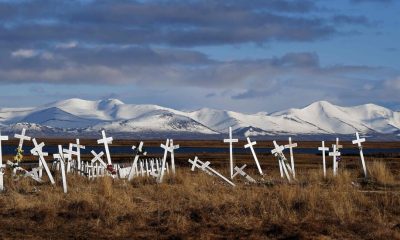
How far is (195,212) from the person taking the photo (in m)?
17.1

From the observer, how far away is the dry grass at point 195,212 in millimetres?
14969

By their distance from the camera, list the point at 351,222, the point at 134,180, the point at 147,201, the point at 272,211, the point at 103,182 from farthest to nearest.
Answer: the point at 134,180, the point at 103,182, the point at 147,201, the point at 272,211, the point at 351,222

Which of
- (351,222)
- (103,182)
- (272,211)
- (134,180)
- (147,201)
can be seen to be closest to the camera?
(351,222)

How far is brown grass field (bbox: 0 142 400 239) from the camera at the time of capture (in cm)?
1495

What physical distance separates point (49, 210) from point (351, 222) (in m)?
7.40

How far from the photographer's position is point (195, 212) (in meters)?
17.1

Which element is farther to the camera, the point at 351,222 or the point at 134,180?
the point at 134,180

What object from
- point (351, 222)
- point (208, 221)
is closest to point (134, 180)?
point (208, 221)

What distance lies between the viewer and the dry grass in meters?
15.0

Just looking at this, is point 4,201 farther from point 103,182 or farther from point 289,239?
point 289,239

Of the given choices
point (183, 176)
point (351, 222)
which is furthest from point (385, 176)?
point (351, 222)

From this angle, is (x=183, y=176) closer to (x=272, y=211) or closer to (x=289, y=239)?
(x=272, y=211)

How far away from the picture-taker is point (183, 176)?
26.5 metres

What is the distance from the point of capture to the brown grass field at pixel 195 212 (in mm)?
14945
